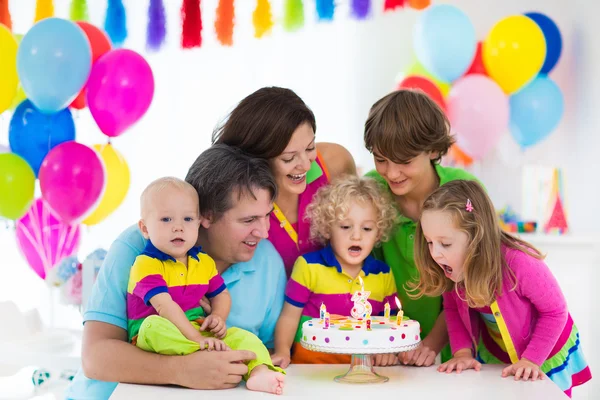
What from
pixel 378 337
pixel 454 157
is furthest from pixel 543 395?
pixel 454 157

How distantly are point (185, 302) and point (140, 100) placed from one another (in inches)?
85.0

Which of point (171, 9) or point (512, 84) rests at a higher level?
point (171, 9)

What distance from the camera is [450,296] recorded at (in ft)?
7.45

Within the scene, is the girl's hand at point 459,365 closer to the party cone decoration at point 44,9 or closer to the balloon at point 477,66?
the balloon at point 477,66

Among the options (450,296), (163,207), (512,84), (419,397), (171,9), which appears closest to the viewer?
(419,397)

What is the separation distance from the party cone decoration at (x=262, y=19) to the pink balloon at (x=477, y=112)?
132 centimetres

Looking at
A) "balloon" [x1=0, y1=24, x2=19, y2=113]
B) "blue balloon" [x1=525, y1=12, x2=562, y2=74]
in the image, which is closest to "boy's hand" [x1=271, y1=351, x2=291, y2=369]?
"balloon" [x1=0, y1=24, x2=19, y2=113]

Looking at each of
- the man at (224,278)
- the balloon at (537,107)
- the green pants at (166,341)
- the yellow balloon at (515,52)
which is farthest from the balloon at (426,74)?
the green pants at (166,341)

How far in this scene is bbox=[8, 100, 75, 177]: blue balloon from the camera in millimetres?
4039

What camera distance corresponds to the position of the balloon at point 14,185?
397 centimetres

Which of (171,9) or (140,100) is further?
(171,9)

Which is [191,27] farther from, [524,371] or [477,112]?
[524,371]

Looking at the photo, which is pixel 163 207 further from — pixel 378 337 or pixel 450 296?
pixel 450 296

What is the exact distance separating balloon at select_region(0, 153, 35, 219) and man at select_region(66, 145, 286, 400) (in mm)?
2055
